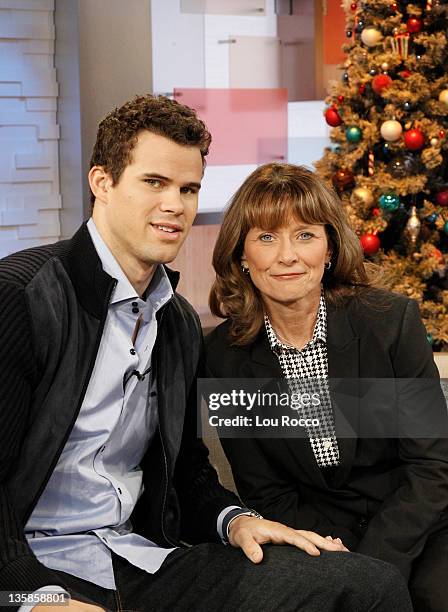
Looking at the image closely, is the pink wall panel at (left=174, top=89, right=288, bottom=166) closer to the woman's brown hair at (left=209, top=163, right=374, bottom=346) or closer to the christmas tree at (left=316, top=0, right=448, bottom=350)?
the christmas tree at (left=316, top=0, right=448, bottom=350)

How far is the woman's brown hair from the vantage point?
7.14 ft

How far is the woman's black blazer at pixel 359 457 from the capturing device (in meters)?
2.14

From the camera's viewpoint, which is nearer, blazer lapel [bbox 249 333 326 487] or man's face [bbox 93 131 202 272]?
man's face [bbox 93 131 202 272]

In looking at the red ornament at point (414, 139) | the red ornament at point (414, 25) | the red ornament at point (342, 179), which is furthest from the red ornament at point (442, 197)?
the red ornament at point (414, 25)

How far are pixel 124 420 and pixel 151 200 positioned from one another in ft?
1.45

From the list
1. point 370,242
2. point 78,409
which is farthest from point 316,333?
point 370,242

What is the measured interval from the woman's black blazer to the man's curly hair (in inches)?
23.1

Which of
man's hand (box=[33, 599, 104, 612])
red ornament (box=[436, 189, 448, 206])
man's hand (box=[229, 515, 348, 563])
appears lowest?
man's hand (box=[229, 515, 348, 563])

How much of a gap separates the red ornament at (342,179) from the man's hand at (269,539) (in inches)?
88.6

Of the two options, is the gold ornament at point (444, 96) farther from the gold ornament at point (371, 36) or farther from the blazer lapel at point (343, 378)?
the blazer lapel at point (343, 378)

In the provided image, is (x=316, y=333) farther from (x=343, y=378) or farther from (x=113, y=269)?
(x=113, y=269)

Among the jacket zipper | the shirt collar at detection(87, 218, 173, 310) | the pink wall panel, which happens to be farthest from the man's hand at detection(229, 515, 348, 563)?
the pink wall panel

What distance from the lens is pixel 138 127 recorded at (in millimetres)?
1865

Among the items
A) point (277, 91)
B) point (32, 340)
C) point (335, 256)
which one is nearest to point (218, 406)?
point (335, 256)
